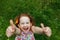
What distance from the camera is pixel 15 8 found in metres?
6.39

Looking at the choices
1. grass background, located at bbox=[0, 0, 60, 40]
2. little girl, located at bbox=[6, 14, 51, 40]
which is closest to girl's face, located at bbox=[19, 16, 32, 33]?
little girl, located at bbox=[6, 14, 51, 40]

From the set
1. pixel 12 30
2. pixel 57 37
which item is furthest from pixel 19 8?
pixel 12 30

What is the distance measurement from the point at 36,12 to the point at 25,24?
1224 mm

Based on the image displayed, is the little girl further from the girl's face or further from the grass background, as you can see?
the grass background

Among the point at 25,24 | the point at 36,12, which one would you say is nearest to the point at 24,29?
the point at 25,24

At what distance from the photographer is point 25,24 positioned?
198 inches

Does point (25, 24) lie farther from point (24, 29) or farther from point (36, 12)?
point (36, 12)

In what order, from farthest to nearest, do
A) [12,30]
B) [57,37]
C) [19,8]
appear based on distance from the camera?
[19,8], [57,37], [12,30]

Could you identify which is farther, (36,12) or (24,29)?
(36,12)

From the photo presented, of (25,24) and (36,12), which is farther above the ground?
(25,24)

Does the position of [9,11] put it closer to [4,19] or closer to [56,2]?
[4,19]

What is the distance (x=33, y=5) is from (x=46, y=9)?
294 mm

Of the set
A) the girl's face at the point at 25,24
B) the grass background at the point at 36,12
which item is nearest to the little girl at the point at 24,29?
the girl's face at the point at 25,24

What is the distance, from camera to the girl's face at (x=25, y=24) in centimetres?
502
